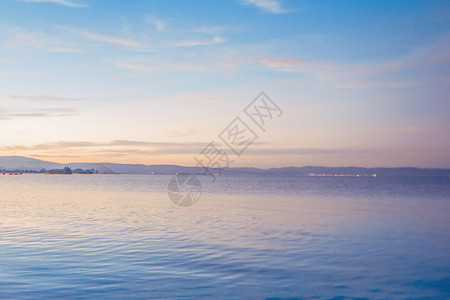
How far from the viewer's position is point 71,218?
97.4 ft

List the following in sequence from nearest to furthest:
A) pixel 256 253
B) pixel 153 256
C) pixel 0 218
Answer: pixel 153 256, pixel 256 253, pixel 0 218

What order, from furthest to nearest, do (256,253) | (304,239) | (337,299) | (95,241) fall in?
(304,239) → (95,241) → (256,253) → (337,299)

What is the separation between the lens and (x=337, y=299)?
38.0ft

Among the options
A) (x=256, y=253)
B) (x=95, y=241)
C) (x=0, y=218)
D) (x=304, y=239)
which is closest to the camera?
(x=256, y=253)

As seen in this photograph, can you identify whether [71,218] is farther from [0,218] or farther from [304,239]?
[304,239]

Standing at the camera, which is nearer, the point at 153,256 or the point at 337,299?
the point at 337,299

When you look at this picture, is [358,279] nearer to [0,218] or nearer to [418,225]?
[418,225]

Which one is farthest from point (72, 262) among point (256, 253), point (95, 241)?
point (256, 253)

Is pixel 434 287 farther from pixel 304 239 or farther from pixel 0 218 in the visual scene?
pixel 0 218

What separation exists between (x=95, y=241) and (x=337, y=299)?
41.5 feet

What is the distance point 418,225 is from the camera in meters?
30.4

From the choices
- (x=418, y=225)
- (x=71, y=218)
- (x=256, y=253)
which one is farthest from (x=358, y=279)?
(x=71, y=218)

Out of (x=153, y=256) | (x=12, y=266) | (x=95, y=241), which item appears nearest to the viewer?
(x=12, y=266)

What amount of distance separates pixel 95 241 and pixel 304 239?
10991 millimetres
